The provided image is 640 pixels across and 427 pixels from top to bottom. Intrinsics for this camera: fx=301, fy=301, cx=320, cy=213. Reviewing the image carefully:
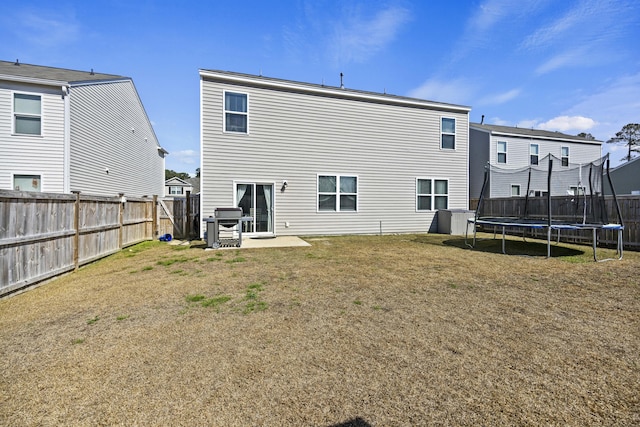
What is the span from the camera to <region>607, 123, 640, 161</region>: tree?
3591 centimetres

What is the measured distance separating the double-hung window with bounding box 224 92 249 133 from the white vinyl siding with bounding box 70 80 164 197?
5.61m

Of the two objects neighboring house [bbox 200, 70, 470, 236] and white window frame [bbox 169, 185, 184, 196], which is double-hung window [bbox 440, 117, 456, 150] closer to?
neighboring house [bbox 200, 70, 470, 236]

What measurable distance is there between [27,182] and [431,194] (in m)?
14.5

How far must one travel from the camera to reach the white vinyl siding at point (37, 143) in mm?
9805

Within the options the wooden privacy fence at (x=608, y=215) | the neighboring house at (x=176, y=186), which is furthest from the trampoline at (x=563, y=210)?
the neighboring house at (x=176, y=186)

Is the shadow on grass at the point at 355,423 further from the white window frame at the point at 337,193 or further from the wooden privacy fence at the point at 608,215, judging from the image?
the wooden privacy fence at the point at 608,215

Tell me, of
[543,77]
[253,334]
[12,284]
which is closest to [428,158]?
[543,77]

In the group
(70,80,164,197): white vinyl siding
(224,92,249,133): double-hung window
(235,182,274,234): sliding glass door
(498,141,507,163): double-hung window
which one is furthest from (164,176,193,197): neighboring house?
(498,141,507,163): double-hung window

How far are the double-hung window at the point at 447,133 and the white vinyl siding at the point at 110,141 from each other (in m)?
13.8

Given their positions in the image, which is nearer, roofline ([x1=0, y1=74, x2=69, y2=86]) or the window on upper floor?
roofline ([x1=0, y1=74, x2=69, y2=86])

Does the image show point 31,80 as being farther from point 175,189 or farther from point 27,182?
point 175,189

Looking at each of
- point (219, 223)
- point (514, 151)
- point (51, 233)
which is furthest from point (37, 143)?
point (514, 151)

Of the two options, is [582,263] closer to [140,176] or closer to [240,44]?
[240,44]

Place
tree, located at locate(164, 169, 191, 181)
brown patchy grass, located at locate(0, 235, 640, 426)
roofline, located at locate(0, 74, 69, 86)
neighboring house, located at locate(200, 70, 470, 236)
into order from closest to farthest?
brown patchy grass, located at locate(0, 235, 640, 426) < roofline, located at locate(0, 74, 69, 86) < neighboring house, located at locate(200, 70, 470, 236) < tree, located at locate(164, 169, 191, 181)
